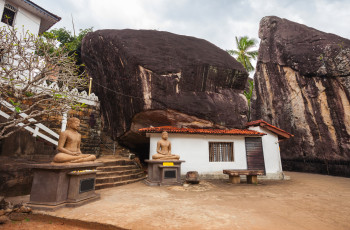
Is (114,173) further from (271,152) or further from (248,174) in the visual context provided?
(271,152)

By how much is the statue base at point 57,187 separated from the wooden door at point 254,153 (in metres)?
9.47

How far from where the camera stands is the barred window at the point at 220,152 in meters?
10.9

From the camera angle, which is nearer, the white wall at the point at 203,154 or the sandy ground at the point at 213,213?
the sandy ground at the point at 213,213

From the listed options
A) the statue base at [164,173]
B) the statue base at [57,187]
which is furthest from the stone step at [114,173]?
the statue base at [57,187]

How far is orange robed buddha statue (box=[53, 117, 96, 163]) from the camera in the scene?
4797 mm

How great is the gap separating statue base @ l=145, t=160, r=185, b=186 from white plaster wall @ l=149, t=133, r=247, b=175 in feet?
5.98

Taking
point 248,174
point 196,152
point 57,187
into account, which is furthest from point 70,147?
point 248,174

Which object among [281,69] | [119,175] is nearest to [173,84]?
[119,175]

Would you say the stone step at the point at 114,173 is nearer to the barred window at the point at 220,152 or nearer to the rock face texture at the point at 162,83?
the rock face texture at the point at 162,83

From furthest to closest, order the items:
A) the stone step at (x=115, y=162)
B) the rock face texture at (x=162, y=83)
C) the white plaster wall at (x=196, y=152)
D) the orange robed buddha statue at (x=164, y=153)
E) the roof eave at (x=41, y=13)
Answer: the roof eave at (x=41, y=13) → the rock face texture at (x=162, y=83) → the white plaster wall at (x=196, y=152) → the stone step at (x=115, y=162) → the orange robed buddha statue at (x=164, y=153)

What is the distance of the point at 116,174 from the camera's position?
8.83 meters

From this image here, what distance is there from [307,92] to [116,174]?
16492 millimetres

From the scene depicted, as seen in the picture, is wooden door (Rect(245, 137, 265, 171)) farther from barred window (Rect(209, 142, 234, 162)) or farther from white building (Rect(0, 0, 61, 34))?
white building (Rect(0, 0, 61, 34))

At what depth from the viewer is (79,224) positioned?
372 centimetres
